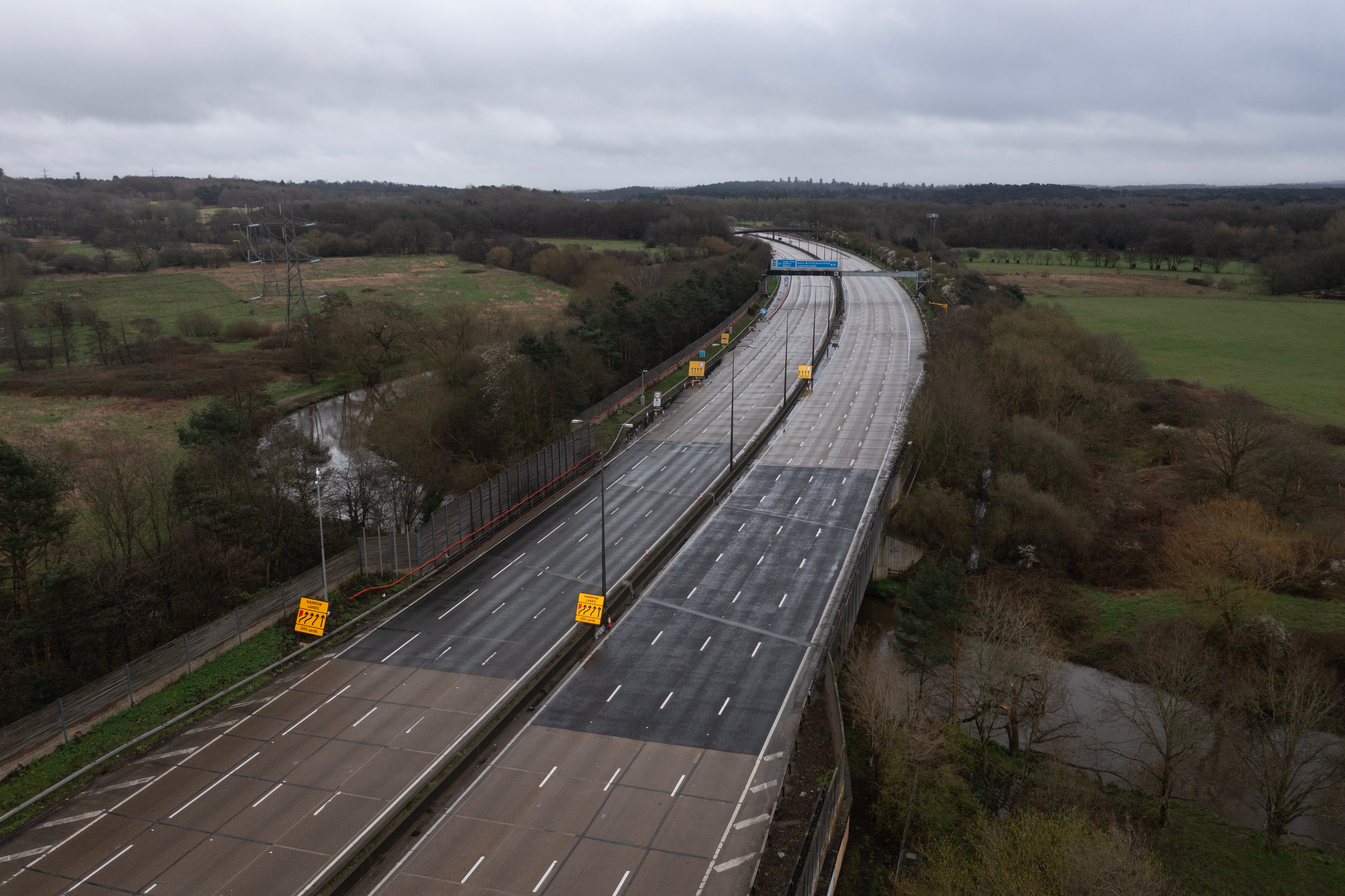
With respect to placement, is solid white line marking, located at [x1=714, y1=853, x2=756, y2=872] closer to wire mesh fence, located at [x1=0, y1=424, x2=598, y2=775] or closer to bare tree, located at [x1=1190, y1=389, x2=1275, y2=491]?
wire mesh fence, located at [x1=0, y1=424, x2=598, y2=775]

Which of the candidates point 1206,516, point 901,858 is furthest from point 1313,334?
point 901,858

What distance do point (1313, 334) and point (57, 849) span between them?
463 feet

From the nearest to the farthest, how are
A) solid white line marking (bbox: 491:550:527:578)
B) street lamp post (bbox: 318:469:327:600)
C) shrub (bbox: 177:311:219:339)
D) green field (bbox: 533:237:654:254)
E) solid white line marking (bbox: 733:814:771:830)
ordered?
solid white line marking (bbox: 733:814:771:830)
street lamp post (bbox: 318:469:327:600)
solid white line marking (bbox: 491:550:527:578)
shrub (bbox: 177:311:219:339)
green field (bbox: 533:237:654:254)

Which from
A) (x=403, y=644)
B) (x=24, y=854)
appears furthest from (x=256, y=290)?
(x=24, y=854)

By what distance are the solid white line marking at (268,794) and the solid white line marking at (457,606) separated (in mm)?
12622

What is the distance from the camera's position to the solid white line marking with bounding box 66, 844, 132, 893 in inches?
906

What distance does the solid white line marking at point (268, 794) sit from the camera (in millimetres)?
26250

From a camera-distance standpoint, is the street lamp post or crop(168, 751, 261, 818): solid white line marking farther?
the street lamp post

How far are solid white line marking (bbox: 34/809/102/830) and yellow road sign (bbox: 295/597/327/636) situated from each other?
11261mm

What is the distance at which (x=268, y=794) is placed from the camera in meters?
26.8

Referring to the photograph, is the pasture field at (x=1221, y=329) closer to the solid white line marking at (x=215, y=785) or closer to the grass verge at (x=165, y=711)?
the grass verge at (x=165, y=711)

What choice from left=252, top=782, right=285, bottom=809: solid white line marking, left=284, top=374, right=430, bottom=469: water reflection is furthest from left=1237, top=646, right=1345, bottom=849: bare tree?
→ left=284, top=374, right=430, bottom=469: water reflection

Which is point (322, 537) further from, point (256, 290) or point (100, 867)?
point (256, 290)

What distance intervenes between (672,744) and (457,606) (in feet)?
51.1
